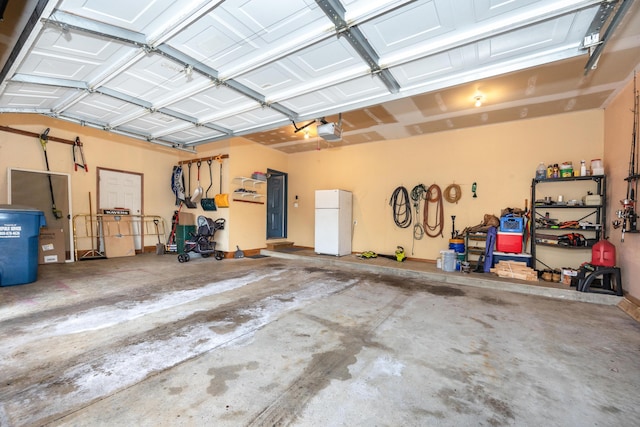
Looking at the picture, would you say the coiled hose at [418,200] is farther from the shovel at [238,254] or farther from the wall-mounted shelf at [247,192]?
the shovel at [238,254]

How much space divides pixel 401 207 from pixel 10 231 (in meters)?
7.45

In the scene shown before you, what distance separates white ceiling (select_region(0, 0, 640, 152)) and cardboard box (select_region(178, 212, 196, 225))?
3406 millimetres

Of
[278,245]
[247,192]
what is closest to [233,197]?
[247,192]

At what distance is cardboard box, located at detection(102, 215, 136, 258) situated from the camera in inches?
257

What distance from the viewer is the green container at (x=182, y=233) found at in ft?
23.0

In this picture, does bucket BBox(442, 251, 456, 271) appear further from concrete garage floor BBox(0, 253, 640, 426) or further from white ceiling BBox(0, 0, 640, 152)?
white ceiling BBox(0, 0, 640, 152)

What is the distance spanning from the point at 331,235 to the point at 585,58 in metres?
5.41

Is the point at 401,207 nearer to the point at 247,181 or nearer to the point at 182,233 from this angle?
the point at 247,181

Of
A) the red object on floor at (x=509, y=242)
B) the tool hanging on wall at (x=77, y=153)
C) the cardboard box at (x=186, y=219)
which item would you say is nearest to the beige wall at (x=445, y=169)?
the red object on floor at (x=509, y=242)

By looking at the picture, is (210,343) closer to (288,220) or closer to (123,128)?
(123,128)

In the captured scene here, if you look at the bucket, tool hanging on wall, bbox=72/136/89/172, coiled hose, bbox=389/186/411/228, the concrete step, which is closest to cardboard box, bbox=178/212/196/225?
the concrete step

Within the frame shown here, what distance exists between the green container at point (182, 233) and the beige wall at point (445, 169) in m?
3.07

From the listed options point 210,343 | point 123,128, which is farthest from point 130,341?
point 123,128

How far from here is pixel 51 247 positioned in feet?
18.4
